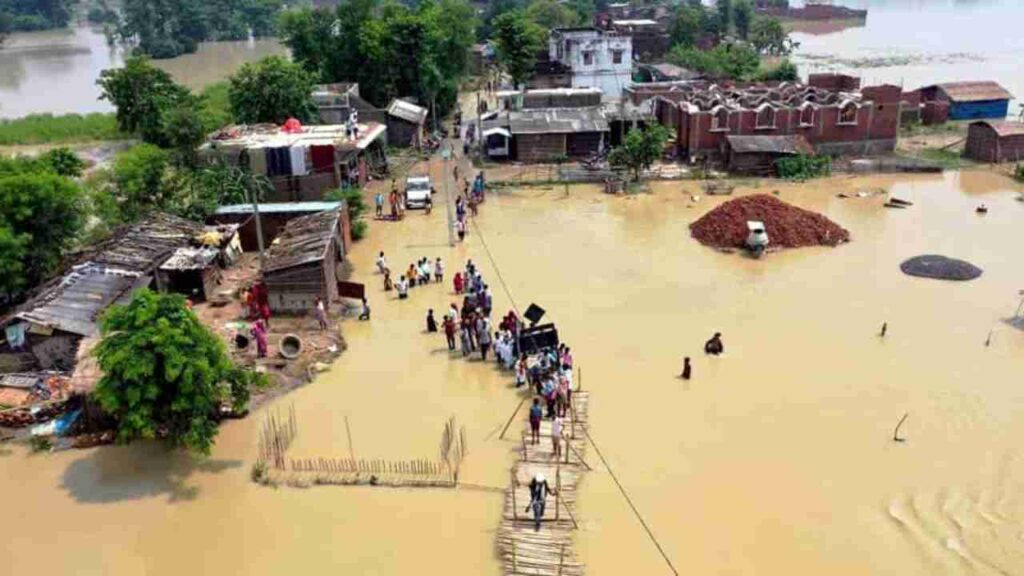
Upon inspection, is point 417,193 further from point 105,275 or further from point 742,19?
point 742,19

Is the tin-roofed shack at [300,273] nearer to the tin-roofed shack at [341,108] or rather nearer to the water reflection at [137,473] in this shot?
the water reflection at [137,473]

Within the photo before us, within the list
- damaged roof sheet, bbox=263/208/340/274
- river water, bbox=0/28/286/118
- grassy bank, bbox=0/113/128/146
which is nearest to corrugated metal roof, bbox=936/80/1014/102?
damaged roof sheet, bbox=263/208/340/274

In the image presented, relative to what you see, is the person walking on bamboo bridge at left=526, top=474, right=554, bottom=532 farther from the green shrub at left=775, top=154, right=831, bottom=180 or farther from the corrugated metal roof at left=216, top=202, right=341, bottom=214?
the green shrub at left=775, top=154, right=831, bottom=180

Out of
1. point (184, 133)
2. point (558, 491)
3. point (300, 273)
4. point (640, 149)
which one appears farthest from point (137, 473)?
point (640, 149)

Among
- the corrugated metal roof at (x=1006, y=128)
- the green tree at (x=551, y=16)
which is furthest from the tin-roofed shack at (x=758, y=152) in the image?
the green tree at (x=551, y=16)

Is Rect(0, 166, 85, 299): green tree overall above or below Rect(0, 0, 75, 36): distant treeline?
below

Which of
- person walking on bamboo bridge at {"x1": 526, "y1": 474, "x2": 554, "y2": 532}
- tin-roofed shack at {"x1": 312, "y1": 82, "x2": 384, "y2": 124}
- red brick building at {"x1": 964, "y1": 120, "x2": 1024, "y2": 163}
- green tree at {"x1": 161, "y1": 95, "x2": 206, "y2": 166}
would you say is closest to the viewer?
person walking on bamboo bridge at {"x1": 526, "y1": 474, "x2": 554, "y2": 532}
